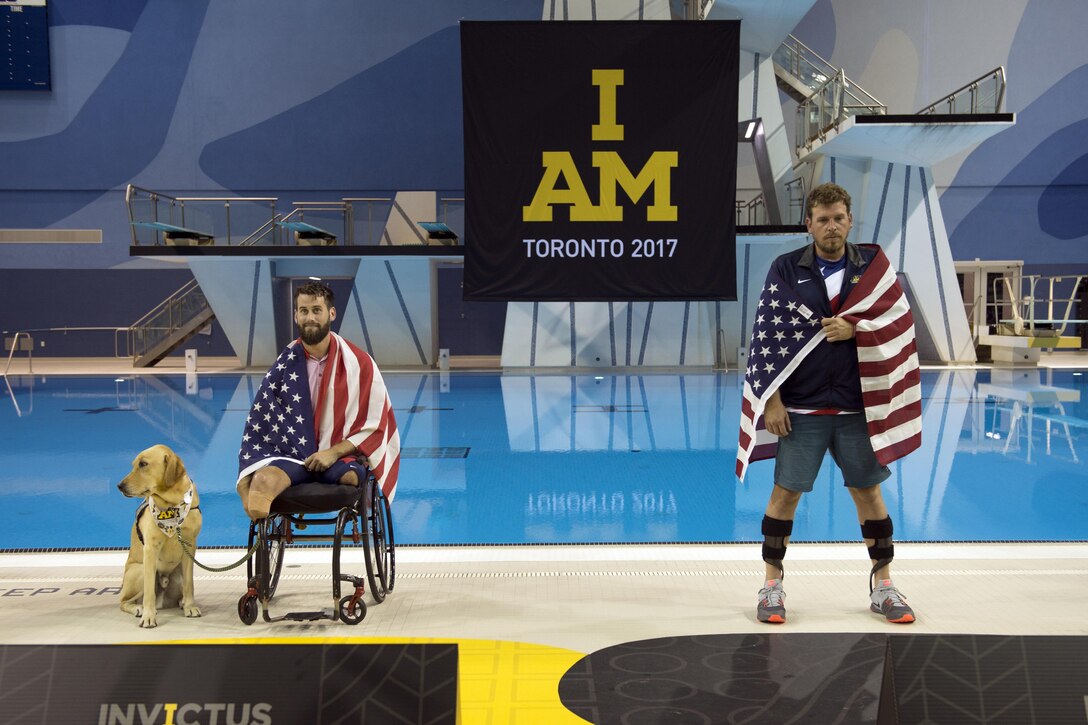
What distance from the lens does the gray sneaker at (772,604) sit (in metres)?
3.62

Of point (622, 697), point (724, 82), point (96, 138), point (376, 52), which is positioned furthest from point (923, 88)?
point (622, 697)

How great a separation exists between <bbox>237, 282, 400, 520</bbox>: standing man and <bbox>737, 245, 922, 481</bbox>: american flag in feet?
5.56

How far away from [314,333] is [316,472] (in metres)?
0.64

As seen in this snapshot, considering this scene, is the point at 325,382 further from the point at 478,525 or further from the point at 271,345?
the point at 271,345

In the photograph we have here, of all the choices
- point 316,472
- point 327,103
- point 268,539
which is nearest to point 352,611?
point 268,539

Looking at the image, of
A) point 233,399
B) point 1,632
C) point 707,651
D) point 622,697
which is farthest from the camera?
point 233,399

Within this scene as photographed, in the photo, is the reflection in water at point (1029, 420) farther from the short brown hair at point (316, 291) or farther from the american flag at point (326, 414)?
the short brown hair at point (316, 291)

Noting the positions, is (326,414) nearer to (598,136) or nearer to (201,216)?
(598,136)

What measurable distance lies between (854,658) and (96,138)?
26060 mm

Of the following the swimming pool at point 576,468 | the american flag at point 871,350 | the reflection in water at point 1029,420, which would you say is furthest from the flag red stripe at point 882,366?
the reflection in water at point 1029,420

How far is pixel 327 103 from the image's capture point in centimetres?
2380

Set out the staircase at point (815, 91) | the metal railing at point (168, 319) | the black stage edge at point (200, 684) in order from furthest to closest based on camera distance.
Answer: the metal railing at point (168, 319) → the staircase at point (815, 91) → the black stage edge at point (200, 684)

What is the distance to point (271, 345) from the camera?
20.9m

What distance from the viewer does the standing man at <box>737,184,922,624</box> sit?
354 cm
